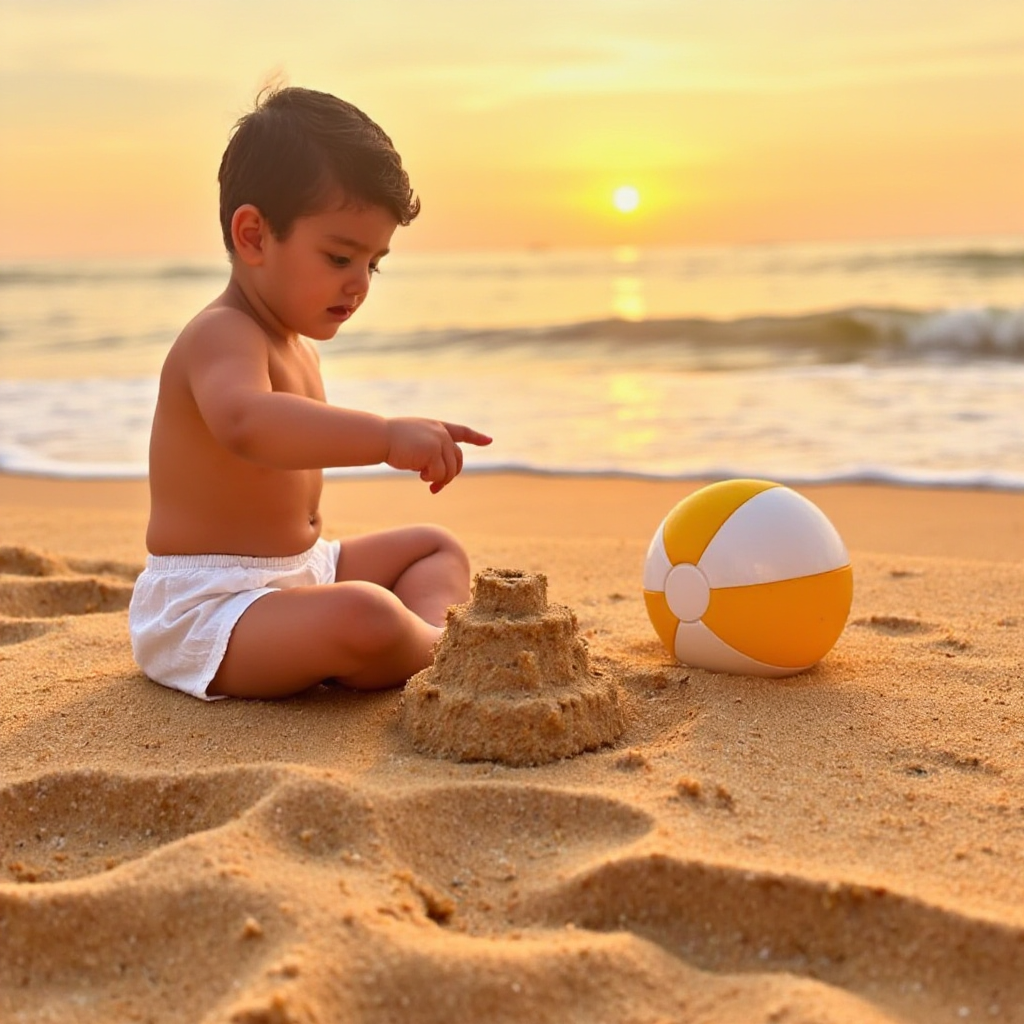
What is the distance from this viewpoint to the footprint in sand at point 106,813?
2150 mm

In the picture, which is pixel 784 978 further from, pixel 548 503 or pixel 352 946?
pixel 548 503

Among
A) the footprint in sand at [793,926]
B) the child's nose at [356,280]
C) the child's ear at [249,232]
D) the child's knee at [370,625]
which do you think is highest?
the child's ear at [249,232]

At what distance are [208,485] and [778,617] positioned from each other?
1.39 meters

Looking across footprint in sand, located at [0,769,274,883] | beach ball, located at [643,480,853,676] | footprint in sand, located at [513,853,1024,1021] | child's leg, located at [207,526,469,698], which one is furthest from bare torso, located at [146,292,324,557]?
footprint in sand, located at [513,853,1024,1021]

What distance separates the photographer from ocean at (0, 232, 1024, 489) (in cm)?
638

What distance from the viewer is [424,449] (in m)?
2.56

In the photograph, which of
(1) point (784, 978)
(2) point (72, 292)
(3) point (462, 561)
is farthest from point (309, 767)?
(2) point (72, 292)

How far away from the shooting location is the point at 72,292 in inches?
1069

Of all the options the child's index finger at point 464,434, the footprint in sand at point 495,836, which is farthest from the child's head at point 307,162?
the footprint in sand at point 495,836

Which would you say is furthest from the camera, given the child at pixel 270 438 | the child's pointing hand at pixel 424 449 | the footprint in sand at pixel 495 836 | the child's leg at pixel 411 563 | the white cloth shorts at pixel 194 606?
the child's leg at pixel 411 563

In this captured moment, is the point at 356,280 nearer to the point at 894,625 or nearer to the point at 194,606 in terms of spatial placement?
the point at 194,606

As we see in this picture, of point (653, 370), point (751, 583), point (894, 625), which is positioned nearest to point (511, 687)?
point (751, 583)

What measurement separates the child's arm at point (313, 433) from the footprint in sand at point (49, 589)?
1108 mm

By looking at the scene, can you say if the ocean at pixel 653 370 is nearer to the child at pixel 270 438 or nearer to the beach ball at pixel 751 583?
the beach ball at pixel 751 583
